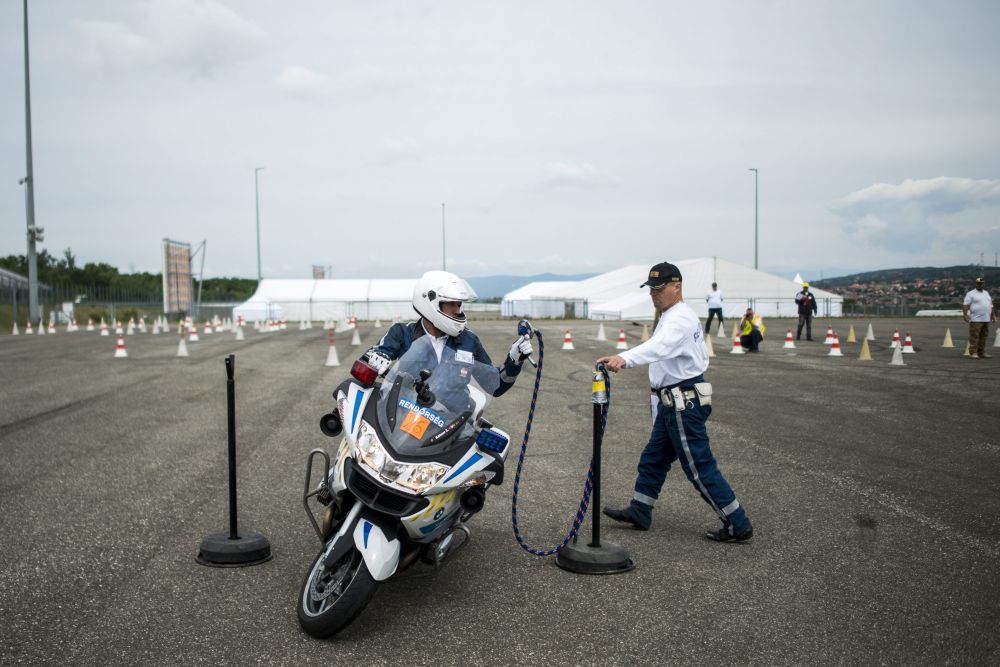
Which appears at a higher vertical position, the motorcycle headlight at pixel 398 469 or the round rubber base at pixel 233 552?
the motorcycle headlight at pixel 398 469

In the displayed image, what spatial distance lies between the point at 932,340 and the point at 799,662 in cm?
2620

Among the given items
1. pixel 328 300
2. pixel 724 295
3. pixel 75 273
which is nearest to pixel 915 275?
pixel 724 295

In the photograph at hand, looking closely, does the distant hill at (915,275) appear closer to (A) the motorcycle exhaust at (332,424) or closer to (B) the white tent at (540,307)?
(B) the white tent at (540,307)

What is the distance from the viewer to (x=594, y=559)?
4613 mm

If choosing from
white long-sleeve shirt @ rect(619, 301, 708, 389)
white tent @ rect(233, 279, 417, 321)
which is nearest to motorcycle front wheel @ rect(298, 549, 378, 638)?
white long-sleeve shirt @ rect(619, 301, 708, 389)

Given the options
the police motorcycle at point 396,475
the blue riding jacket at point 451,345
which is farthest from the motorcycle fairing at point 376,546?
the blue riding jacket at point 451,345

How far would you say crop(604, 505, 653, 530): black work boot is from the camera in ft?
17.7

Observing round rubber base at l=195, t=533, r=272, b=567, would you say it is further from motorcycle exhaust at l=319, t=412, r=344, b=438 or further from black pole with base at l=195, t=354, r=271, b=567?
motorcycle exhaust at l=319, t=412, r=344, b=438

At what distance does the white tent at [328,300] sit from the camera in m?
56.1

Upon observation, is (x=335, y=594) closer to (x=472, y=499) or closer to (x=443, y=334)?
(x=472, y=499)

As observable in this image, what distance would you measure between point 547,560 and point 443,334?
153cm

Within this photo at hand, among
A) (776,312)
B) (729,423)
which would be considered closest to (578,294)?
(776,312)

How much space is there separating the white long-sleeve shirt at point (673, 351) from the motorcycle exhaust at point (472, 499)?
131cm

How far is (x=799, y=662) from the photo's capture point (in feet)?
11.4
